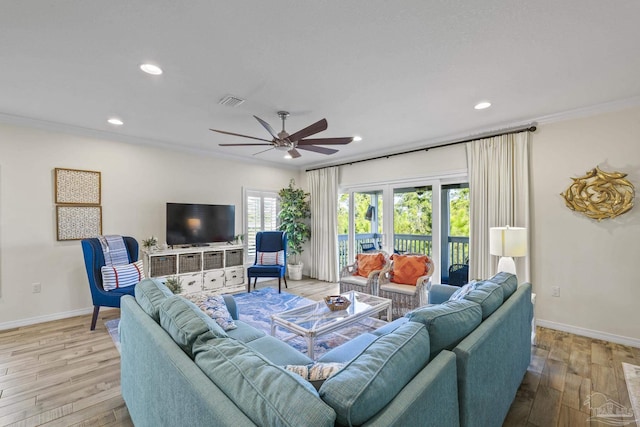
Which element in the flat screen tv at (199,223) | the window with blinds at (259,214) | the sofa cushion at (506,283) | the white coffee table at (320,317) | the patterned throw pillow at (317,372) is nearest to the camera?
the patterned throw pillow at (317,372)

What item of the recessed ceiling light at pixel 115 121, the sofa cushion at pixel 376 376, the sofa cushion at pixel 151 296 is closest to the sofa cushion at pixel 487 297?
the sofa cushion at pixel 376 376

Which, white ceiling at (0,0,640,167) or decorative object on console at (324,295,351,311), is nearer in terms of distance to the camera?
white ceiling at (0,0,640,167)

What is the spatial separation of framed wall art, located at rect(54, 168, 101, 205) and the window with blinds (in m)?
2.45

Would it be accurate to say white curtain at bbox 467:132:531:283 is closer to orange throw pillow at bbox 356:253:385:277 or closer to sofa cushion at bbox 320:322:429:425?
orange throw pillow at bbox 356:253:385:277

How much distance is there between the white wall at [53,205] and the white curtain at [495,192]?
4.68 metres

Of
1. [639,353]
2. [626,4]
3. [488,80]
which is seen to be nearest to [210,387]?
[626,4]

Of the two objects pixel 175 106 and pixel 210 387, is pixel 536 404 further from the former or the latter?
pixel 175 106

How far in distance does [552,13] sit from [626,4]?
38cm

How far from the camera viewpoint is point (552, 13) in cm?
182

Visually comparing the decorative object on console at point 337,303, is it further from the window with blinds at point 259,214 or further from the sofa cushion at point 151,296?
the window with blinds at point 259,214

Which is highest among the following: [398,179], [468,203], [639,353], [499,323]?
[398,179]

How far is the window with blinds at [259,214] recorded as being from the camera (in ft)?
19.7

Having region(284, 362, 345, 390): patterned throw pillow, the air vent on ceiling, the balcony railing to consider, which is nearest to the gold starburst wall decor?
the balcony railing

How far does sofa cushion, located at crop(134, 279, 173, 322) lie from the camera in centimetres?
178
